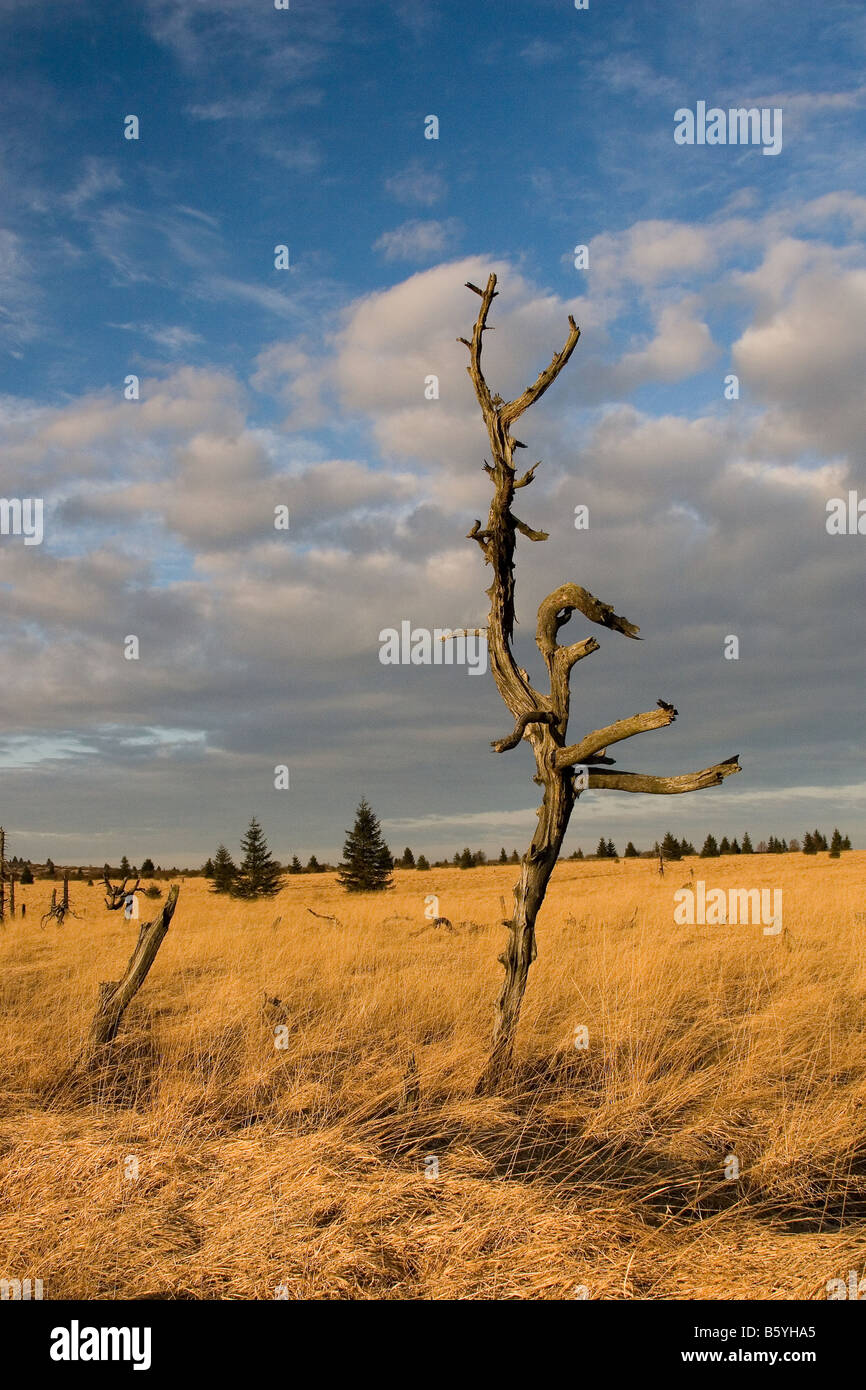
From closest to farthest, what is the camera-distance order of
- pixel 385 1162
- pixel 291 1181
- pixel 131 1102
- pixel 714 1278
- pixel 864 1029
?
pixel 714 1278
pixel 291 1181
pixel 385 1162
pixel 131 1102
pixel 864 1029

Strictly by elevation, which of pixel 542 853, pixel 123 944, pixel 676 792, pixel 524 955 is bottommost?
pixel 123 944

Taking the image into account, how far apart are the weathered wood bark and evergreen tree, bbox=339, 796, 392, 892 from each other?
30.1 meters

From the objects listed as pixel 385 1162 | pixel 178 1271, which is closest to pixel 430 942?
pixel 385 1162

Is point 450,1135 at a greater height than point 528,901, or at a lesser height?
lesser

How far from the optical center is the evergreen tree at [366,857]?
39.8 metres

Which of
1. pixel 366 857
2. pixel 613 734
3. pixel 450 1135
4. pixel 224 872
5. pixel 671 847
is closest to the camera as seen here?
pixel 450 1135

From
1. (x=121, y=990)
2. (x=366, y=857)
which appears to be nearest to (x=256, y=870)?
(x=366, y=857)

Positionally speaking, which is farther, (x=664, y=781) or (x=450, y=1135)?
(x=664, y=781)

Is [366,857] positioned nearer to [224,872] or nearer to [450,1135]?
[224,872]

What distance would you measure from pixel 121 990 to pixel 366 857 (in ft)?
103

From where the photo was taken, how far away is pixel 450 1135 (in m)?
6.33

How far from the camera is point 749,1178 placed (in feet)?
18.2

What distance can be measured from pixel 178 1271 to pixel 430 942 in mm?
11538
